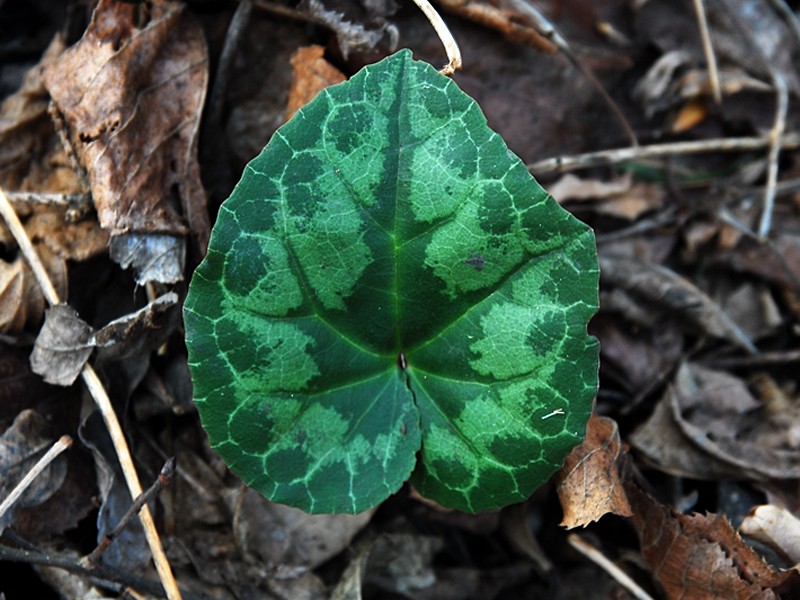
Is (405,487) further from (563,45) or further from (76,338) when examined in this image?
(563,45)

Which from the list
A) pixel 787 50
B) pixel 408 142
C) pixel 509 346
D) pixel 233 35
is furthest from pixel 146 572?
pixel 787 50

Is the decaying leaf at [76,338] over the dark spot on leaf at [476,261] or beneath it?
beneath

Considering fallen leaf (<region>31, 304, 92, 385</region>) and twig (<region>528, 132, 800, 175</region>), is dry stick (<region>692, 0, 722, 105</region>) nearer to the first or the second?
twig (<region>528, 132, 800, 175</region>)

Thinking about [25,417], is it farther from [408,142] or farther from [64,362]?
[408,142]

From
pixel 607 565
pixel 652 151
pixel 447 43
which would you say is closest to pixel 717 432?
pixel 607 565

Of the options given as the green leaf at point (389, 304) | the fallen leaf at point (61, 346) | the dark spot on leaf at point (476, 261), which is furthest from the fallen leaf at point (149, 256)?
the dark spot on leaf at point (476, 261)

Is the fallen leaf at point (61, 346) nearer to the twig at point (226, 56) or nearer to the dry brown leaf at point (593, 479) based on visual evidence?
the twig at point (226, 56)
